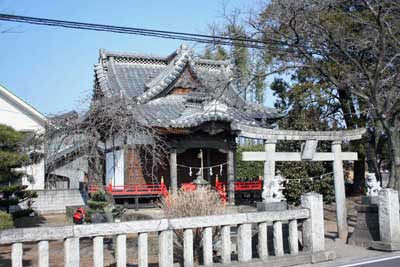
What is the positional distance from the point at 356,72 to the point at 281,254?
395 inches

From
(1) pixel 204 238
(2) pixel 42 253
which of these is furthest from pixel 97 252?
(1) pixel 204 238

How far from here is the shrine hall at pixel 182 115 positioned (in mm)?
20578

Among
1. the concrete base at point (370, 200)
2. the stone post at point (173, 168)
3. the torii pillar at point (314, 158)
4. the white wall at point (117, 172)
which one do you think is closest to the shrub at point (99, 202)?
the torii pillar at point (314, 158)

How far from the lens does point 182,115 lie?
71.1 ft

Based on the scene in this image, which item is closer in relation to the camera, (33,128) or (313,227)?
(313,227)

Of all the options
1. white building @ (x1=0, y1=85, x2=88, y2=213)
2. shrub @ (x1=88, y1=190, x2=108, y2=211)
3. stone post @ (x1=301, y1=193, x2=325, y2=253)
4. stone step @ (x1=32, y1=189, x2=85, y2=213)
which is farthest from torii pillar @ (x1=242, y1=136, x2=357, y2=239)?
stone step @ (x1=32, y1=189, x2=85, y2=213)

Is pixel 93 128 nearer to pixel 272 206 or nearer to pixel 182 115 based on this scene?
pixel 272 206

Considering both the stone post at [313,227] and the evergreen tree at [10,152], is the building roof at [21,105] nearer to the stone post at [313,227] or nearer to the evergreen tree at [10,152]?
the evergreen tree at [10,152]

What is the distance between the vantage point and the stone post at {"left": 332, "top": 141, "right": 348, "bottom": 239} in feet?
40.7

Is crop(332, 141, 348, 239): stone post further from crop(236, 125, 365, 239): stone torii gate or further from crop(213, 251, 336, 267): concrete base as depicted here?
crop(213, 251, 336, 267): concrete base

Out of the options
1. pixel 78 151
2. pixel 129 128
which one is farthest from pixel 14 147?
pixel 129 128

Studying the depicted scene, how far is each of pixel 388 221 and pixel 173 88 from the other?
51.5ft

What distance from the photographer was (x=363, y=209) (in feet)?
37.6

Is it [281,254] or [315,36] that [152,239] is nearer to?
[281,254]
